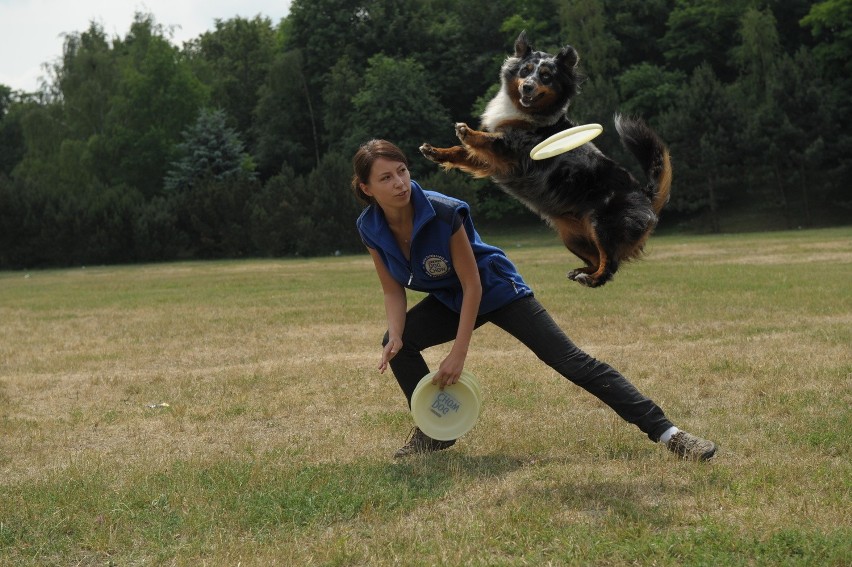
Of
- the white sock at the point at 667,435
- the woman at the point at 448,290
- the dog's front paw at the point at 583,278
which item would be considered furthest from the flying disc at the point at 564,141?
the white sock at the point at 667,435

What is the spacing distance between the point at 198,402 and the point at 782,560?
507 cm

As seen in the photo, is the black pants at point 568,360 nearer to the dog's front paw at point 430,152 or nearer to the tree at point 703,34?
the dog's front paw at point 430,152

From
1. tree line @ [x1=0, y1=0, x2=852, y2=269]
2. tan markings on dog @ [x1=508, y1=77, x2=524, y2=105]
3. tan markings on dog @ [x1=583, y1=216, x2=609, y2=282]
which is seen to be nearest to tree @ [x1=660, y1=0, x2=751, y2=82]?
tree line @ [x1=0, y1=0, x2=852, y2=269]

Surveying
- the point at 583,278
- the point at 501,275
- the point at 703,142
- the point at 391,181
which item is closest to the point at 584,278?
the point at 583,278

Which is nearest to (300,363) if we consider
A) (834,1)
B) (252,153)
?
(834,1)

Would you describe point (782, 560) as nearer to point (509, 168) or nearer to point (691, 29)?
point (509, 168)

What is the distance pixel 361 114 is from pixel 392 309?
45.6 meters

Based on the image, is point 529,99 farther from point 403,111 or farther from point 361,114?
point 361,114

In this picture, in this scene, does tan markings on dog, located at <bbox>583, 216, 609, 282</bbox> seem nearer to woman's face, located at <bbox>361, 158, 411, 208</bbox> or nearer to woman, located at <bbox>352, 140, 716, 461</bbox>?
woman, located at <bbox>352, 140, 716, 461</bbox>

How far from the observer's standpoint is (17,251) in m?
37.8

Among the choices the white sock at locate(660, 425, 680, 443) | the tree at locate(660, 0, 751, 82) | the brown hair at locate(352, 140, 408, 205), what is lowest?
the white sock at locate(660, 425, 680, 443)

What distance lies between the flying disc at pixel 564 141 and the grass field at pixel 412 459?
1.75 metres

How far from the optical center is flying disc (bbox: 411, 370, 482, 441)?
5289 millimetres

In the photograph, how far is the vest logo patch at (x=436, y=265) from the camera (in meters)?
5.00
